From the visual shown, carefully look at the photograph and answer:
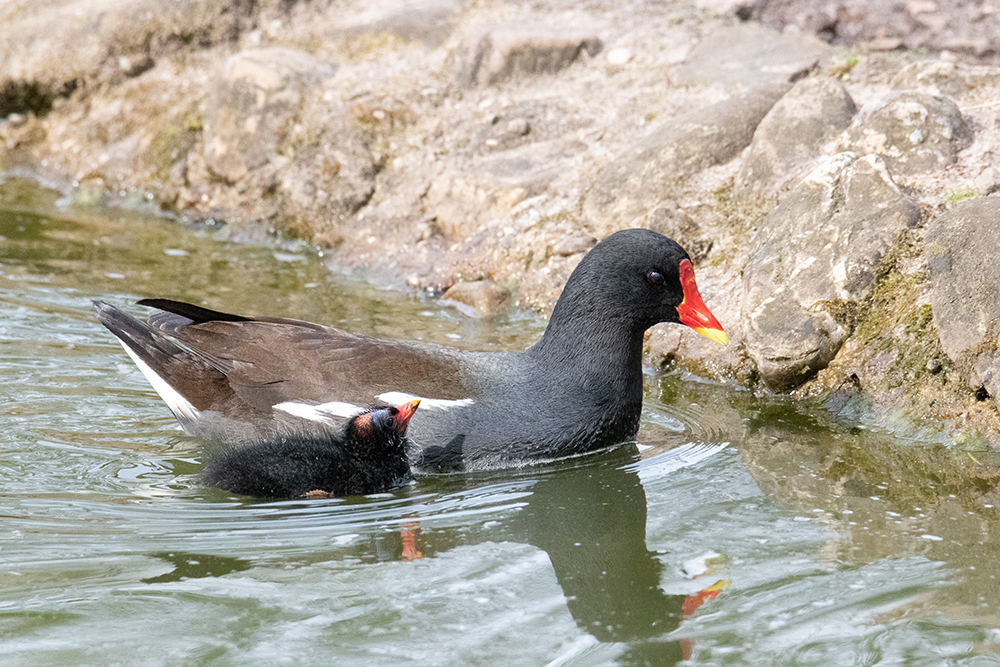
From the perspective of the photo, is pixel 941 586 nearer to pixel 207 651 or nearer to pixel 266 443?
pixel 207 651

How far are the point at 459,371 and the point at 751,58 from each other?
14.8 ft

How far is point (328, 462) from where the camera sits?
407 centimetres

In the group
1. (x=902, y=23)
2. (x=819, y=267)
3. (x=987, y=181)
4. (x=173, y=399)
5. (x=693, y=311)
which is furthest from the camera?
(x=902, y=23)

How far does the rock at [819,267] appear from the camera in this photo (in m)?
5.25

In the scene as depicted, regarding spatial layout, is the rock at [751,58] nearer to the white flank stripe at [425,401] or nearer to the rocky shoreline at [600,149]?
the rocky shoreline at [600,149]

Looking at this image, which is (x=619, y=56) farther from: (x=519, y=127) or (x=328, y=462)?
(x=328, y=462)

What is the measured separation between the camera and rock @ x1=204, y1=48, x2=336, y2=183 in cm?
888

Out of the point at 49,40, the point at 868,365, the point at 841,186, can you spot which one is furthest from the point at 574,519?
the point at 49,40

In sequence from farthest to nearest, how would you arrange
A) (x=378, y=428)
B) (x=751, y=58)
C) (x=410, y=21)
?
(x=410, y=21) → (x=751, y=58) → (x=378, y=428)

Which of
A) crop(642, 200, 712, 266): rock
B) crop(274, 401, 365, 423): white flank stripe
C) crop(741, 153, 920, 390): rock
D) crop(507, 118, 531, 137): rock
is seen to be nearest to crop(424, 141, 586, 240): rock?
crop(507, 118, 531, 137): rock

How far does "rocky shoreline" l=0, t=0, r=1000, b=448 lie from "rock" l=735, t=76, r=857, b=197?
0.7 inches

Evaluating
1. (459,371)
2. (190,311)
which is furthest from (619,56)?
(190,311)

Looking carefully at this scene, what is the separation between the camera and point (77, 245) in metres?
7.93

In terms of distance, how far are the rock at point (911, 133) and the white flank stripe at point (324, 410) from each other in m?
3.38
